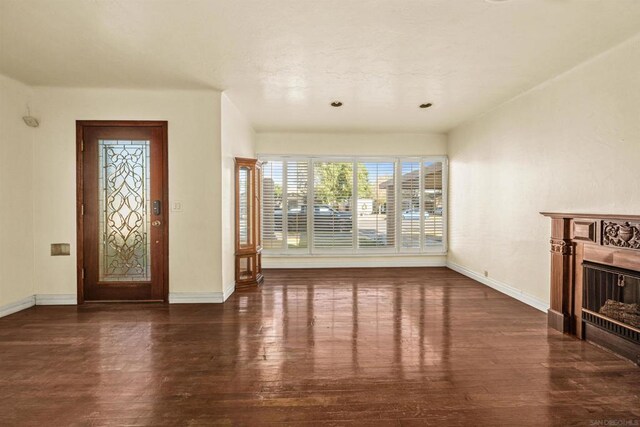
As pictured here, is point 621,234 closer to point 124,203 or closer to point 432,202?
point 432,202

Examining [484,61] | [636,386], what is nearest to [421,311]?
[636,386]

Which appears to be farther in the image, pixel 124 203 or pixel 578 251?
pixel 124 203

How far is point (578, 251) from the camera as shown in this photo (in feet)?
10.5

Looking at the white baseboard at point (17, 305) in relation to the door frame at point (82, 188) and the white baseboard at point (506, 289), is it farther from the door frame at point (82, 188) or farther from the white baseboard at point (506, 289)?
the white baseboard at point (506, 289)

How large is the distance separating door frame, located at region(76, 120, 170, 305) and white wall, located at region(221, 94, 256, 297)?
68 cm

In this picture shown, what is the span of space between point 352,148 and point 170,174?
3503mm

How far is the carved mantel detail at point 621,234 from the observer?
104 inches

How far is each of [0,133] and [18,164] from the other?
37cm

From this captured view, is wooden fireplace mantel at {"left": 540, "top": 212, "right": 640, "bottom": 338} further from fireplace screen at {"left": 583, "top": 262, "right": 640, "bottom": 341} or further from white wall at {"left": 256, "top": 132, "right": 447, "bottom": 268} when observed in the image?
white wall at {"left": 256, "top": 132, "right": 447, "bottom": 268}

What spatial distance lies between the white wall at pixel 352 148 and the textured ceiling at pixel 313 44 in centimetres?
200

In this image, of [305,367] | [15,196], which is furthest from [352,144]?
[15,196]

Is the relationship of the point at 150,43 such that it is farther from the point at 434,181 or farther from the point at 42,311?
the point at 434,181

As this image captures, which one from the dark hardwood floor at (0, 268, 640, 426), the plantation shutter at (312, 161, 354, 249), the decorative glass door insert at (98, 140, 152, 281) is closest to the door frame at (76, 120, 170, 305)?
the decorative glass door insert at (98, 140, 152, 281)

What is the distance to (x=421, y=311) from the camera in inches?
151
